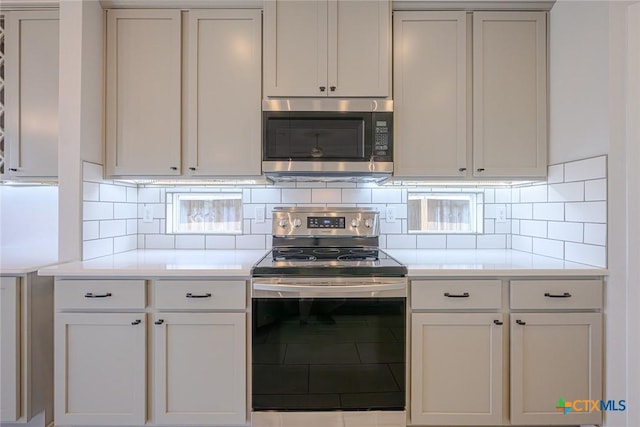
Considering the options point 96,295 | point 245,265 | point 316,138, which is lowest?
point 96,295

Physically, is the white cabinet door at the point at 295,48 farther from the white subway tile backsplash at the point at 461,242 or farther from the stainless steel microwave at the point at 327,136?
the white subway tile backsplash at the point at 461,242

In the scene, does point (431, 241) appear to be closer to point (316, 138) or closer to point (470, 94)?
point (470, 94)

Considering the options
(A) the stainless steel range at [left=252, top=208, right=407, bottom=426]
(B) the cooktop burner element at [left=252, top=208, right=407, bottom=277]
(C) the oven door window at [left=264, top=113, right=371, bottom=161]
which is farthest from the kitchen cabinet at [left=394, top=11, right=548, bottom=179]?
(A) the stainless steel range at [left=252, top=208, right=407, bottom=426]

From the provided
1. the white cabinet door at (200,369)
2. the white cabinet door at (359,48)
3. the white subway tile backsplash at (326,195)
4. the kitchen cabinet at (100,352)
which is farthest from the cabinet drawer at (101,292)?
the white cabinet door at (359,48)

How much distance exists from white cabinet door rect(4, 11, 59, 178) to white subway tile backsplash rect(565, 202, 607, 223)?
282 cm

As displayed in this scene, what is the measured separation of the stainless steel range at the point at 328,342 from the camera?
1578mm

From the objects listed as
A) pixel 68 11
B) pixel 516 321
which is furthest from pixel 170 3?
pixel 516 321

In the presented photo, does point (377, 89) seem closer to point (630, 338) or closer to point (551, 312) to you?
point (551, 312)

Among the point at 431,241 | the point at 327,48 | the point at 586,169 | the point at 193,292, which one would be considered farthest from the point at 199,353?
the point at 586,169

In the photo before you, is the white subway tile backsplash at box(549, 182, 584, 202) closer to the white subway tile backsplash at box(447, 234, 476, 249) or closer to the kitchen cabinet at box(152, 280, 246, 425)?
the white subway tile backsplash at box(447, 234, 476, 249)

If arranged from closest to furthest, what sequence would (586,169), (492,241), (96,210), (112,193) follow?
(586,169) < (96,210) < (112,193) < (492,241)

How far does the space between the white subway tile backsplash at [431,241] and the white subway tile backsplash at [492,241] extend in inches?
9.6

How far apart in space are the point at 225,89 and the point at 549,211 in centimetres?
198

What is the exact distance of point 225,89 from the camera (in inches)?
76.9
